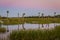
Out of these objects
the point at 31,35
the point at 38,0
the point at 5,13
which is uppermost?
the point at 38,0

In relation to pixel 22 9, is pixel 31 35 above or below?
below

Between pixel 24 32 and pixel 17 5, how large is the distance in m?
1.33

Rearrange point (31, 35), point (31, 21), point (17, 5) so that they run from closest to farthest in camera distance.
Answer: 1. point (31, 35)
2. point (17, 5)
3. point (31, 21)

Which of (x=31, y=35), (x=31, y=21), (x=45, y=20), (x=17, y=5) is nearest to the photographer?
(x=31, y=35)

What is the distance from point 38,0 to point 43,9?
16.9 inches

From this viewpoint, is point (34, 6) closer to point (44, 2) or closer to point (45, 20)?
point (44, 2)

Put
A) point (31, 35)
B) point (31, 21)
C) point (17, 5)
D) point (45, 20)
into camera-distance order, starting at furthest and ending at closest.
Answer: point (31, 21) < point (45, 20) < point (17, 5) < point (31, 35)

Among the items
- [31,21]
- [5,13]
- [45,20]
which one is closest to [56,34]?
[5,13]

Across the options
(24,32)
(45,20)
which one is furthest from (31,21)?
(24,32)

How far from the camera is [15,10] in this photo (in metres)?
6.03

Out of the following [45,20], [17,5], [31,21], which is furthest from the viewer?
[31,21]

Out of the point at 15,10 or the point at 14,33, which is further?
the point at 15,10

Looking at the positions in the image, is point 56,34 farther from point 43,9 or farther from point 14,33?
point 43,9

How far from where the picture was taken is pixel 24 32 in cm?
494
